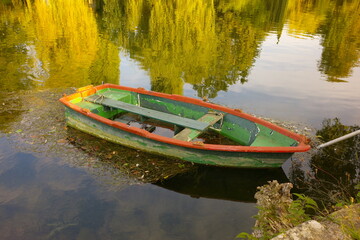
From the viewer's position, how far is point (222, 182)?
7.25 m

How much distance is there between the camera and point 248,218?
612 cm

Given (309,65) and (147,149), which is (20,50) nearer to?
(147,149)

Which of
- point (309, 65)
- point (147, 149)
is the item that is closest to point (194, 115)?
point (147, 149)

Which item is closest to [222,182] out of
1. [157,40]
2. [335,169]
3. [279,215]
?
[279,215]

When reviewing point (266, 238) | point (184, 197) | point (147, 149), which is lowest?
point (184, 197)

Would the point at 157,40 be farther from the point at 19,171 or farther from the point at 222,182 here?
the point at 222,182

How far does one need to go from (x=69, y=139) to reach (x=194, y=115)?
15.2 feet

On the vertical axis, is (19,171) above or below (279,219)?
below

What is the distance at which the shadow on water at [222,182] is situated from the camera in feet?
22.7

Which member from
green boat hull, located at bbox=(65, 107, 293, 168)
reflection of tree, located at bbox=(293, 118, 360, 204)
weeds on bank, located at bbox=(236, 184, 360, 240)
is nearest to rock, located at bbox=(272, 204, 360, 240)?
weeds on bank, located at bbox=(236, 184, 360, 240)

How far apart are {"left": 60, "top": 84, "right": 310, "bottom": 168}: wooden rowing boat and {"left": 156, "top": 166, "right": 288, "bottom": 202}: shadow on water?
0.44m

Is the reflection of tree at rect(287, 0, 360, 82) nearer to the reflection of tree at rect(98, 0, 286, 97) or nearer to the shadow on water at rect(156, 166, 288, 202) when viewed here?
the reflection of tree at rect(98, 0, 286, 97)

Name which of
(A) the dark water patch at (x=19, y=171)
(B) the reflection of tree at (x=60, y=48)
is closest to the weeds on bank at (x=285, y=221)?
(A) the dark water patch at (x=19, y=171)

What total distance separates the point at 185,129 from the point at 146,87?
22.5ft
